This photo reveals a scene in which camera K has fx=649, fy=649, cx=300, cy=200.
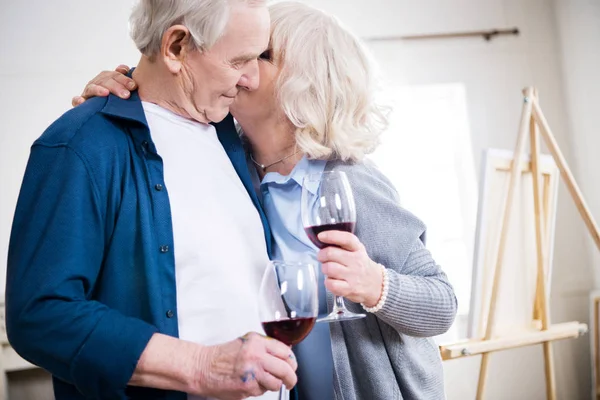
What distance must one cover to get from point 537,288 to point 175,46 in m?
2.38

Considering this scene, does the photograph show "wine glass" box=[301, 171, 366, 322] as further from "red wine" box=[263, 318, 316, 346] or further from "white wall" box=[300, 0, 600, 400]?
"white wall" box=[300, 0, 600, 400]

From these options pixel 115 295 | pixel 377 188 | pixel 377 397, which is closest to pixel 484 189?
pixel 377 188

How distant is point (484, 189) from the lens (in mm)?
3062

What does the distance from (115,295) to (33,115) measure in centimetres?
357

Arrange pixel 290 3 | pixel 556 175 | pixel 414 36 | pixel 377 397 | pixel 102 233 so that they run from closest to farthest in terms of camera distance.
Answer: pixel 102 233, pixel 377 397, pixel 290 3, pixel 556 175, pixel 414 36

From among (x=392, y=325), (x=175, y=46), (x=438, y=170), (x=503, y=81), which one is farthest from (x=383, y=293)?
(x=503, y=81)

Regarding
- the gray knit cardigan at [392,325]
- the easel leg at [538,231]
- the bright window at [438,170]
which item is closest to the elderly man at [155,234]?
the gray knit cardigan at [392,325]

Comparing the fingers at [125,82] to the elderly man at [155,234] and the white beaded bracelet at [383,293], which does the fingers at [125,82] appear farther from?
the white beaded bracelet at [383,293]

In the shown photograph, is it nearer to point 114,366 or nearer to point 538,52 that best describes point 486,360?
point 114,366

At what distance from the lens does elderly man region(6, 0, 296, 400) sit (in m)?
1.12

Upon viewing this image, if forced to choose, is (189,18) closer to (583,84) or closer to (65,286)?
(65,286)

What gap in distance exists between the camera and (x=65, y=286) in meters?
1.14

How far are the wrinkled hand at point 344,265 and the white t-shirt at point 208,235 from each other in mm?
189

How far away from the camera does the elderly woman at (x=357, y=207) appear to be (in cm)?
152
